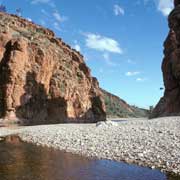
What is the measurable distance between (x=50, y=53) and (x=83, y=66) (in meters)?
30.4

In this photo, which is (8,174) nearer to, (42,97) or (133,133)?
(133,133)

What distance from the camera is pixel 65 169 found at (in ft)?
69.9

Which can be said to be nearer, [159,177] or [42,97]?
[159,177]

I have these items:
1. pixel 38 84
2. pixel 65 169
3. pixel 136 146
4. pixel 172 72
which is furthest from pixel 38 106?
pixel 65 169

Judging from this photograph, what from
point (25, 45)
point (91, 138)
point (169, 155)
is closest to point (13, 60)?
point (25, 45)

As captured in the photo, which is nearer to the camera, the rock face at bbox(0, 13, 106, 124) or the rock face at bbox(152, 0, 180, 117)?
the rock face at bbox(152, 0, 180, 117)

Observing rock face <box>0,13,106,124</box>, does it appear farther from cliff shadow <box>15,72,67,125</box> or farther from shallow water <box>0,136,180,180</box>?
shallow water <box>0,136,180,180</box>

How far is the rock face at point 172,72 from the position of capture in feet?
227

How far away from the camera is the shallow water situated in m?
19.0

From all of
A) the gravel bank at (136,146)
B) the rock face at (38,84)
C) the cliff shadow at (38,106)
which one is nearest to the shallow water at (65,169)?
the gravel bank at (136,146)

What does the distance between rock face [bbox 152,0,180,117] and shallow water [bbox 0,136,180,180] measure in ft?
143

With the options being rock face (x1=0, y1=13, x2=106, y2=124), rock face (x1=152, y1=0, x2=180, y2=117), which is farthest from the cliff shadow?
rock face (x1=152, y1=0, x2=180, y2=117)

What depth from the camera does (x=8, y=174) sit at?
19375 mm

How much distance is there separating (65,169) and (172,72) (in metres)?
56.6
